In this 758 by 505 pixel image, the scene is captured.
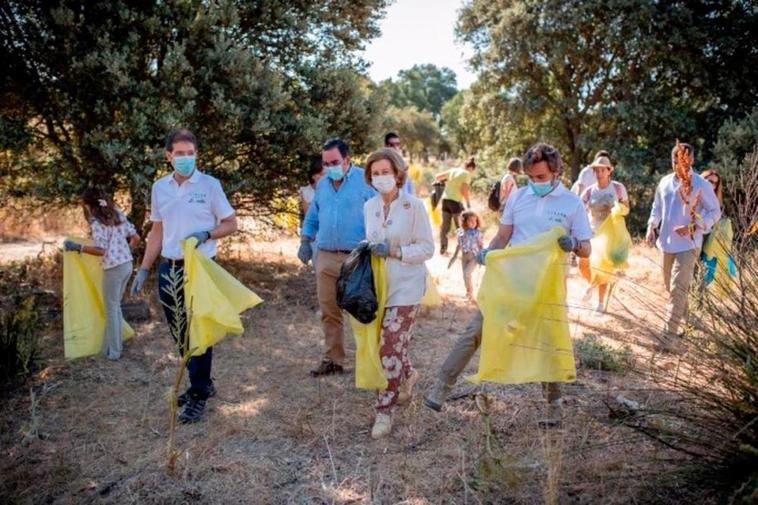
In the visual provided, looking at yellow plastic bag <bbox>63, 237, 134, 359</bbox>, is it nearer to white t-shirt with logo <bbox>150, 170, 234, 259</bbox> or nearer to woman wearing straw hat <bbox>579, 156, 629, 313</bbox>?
white t-shirt with logo <bbox>150, 170, 234, 259</bbox>

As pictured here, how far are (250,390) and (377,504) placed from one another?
198 cm

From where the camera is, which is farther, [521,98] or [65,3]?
[521,98]

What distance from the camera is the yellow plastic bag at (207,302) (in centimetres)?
370

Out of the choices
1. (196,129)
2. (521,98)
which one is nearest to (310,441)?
(196,129)

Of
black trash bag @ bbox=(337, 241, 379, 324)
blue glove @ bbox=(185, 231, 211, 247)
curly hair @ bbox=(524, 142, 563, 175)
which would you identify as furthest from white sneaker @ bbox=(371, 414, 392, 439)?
curly hair @ bbox=(524, 142, 563, 175)

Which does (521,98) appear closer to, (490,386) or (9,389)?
(490,386)

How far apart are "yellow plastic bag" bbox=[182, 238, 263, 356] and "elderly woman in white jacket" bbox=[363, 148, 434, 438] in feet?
2.89

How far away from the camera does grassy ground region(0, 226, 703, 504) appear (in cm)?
292

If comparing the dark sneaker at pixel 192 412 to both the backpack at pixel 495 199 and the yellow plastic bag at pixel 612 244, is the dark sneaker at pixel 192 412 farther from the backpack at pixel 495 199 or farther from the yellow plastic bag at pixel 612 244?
the yellow plastic bag at pixel 612 244

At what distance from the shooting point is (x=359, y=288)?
368cm

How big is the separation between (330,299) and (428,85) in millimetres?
84386

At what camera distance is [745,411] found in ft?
7.48

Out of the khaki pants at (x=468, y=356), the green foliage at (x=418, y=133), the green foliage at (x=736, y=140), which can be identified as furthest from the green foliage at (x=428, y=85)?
the khaki pants at (x=468, y=356)

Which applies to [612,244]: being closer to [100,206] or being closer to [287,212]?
[287,212]
